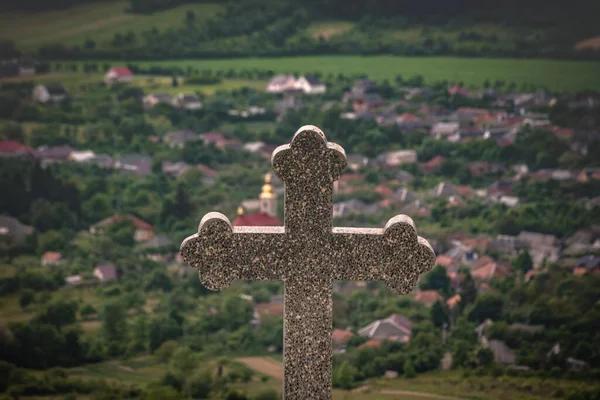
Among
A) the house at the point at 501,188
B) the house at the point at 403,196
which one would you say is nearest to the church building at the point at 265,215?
the house at the point at 403,196

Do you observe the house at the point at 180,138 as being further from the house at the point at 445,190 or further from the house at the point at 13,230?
the house at the point at 445,190

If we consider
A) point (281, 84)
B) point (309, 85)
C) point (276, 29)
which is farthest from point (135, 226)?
point (276, 29)

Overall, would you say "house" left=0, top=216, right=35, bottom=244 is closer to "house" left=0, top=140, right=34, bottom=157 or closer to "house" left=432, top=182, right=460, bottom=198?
"house" left=0, top=140, right=34, bottom=157

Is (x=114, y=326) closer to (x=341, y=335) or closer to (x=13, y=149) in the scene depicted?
(x=341, y=335)

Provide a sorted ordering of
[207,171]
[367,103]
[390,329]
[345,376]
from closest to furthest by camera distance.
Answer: [345,376] < [390,329] < [207,171] < [367,103]

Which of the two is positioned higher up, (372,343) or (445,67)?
(445,67)

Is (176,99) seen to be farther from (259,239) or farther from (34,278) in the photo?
(259,239)

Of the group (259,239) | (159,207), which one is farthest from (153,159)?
(259,239)
